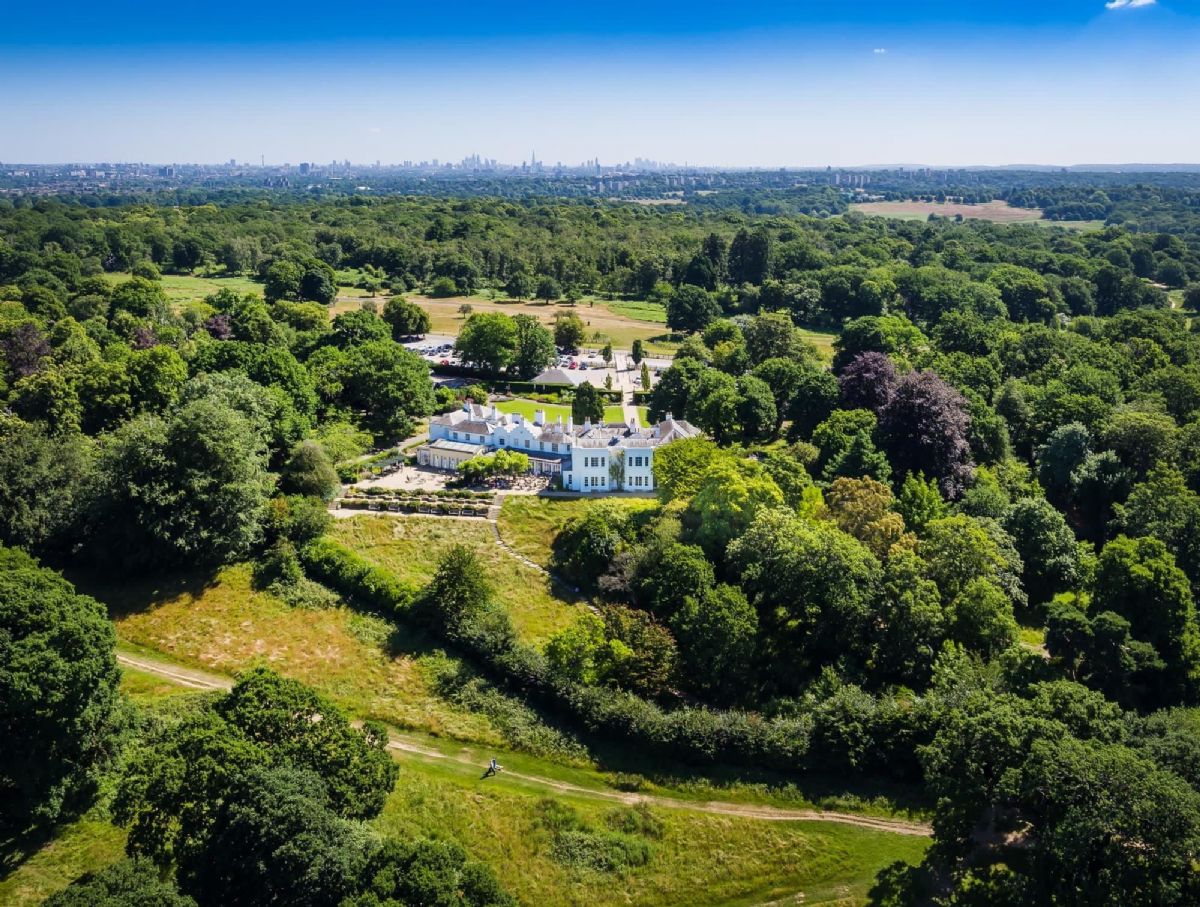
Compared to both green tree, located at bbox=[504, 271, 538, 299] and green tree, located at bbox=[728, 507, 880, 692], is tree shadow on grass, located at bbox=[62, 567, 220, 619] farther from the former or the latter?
green tree, located at bbox=[504, 271, 538, 299]

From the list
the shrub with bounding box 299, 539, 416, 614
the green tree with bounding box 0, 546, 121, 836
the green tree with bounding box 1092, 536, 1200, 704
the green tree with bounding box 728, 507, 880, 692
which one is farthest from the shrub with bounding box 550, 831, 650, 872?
the green tree with bounding box 1092, 536, 1200, 704

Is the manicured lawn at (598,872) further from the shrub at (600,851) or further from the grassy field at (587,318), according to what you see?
the grassy field at (587,318)

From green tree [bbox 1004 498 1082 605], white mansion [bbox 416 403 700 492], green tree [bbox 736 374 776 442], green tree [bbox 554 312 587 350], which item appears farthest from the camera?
green tree [bbox 554 312 587 350]

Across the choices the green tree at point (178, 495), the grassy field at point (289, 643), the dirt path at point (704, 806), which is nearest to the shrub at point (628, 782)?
the dirt path at point (704, 806)

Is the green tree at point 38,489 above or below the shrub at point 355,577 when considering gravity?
above

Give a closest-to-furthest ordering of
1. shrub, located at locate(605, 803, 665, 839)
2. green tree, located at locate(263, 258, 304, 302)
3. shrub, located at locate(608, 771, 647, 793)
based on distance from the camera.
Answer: shrub, located at locate(605, 803, 665, 839)
shrub, located at locate(608, 771, 647, 793)
green tree, located at locate(263, 258, 304, 302)

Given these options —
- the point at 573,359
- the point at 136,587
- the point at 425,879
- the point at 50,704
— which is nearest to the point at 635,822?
the point at 425,879
